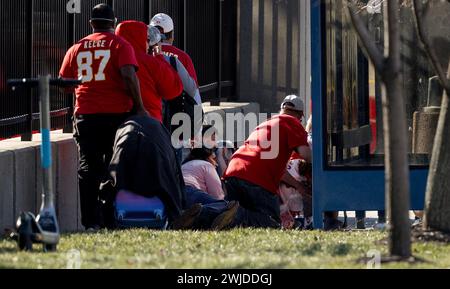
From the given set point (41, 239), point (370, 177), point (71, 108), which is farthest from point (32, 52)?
point (41, 239)

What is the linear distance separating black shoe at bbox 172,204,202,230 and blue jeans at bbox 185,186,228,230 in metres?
0.11

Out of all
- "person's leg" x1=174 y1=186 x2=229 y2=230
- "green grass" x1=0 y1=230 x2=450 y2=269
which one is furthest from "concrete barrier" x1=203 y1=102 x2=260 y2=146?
"green grass" x1=0 y1=230 x2=450 y2=269

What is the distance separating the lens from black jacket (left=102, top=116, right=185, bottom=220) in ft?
36.9

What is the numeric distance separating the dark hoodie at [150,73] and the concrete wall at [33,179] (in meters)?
0.86

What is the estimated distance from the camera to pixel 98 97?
11.8 meters

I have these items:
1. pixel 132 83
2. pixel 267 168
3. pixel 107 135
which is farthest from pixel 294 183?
pixel 132 83

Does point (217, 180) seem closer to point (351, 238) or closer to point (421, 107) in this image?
point (421, 107)

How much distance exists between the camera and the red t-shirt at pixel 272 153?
1293 centimetres

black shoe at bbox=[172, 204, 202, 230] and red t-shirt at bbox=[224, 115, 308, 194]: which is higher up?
red t-shirt at bbox=[224, 115, 308, 194]

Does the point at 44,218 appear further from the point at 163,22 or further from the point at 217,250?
the point at 163,22

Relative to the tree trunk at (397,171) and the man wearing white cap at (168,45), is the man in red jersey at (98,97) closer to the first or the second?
the man wearing white cap at (168,45)

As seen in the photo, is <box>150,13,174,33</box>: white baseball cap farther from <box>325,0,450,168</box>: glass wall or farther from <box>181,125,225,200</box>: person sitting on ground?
<box>325,0,450,168</box>: glass wall

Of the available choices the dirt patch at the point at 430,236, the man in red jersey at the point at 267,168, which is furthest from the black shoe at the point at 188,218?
the dirt patch at the point at 430,236

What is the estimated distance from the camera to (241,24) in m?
20.5
